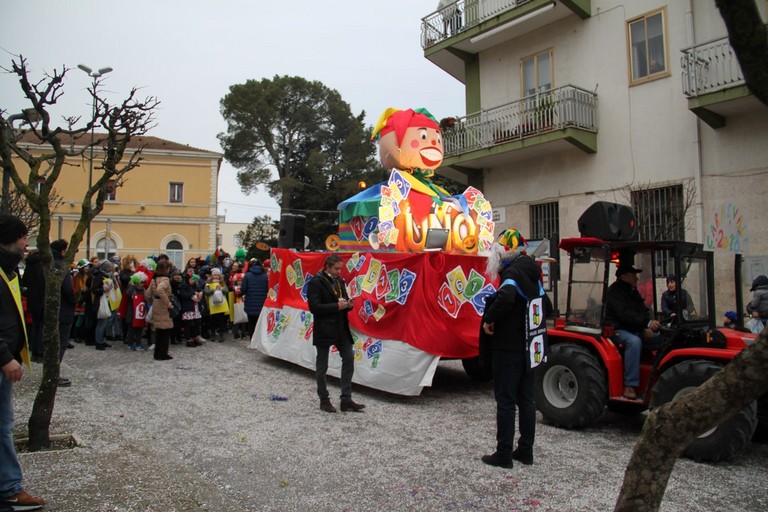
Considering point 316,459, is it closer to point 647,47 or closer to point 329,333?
point 329,333

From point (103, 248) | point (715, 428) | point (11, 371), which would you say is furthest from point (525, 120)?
point (103, 248)

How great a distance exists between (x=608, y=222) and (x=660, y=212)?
24.9 feet

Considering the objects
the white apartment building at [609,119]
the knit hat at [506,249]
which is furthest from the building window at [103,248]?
the knit hat at [506,249]

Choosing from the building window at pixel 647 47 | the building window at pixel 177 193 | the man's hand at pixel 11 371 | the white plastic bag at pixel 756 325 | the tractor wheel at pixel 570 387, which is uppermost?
the building window at pixel 177 193

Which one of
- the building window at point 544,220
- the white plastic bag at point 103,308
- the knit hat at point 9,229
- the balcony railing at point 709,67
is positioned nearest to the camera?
the knit hat at point 9,229

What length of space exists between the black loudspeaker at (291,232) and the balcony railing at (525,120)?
20.5 feet

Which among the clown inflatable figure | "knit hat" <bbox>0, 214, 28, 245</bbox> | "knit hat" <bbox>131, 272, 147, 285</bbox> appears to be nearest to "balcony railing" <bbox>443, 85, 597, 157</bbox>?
the clown inflatable figure

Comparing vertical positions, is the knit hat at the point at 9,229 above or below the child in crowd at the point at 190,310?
above

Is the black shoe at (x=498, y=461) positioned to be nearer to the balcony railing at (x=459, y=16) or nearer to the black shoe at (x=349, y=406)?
the black shoe at (x=349, y=406)

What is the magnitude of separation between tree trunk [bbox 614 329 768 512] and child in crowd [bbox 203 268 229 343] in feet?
35.2

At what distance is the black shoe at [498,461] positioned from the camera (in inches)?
189

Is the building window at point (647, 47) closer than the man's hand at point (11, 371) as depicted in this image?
No

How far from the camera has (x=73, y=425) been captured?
5.70 meters

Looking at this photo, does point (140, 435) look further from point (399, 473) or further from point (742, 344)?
point (742, 344)
